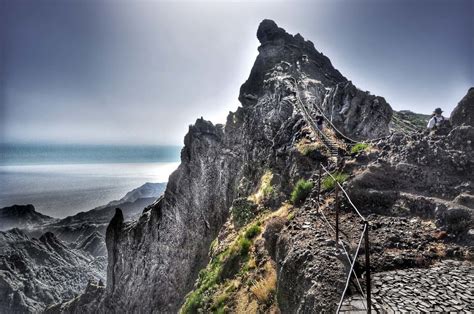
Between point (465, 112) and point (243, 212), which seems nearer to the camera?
point (465, 112)

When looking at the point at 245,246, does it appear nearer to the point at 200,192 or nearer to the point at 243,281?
the point at 243,281

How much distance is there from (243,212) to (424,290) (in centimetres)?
1370

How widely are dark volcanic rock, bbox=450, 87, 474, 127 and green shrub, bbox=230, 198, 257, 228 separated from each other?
36.4 feet

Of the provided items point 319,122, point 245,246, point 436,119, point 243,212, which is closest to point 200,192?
point 243,212

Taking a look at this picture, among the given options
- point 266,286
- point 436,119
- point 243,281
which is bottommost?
point 243,281

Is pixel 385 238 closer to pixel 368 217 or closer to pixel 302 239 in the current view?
pixel 368 217

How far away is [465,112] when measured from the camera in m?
13.3

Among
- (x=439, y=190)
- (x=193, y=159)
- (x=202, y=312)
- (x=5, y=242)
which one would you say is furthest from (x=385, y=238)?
(x=5, y=242)

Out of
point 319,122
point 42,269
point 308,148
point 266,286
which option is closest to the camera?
point 266,286

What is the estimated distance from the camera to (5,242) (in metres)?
150

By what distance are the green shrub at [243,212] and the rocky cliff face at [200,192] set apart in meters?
3.79

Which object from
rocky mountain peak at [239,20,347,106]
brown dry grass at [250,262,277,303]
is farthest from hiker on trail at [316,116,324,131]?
rocky mountain peak at [239,20,347,106]

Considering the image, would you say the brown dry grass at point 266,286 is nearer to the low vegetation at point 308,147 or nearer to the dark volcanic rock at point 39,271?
the low vegetation at point 308,147

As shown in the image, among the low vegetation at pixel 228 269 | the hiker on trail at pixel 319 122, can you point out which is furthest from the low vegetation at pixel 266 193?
the hiker on trail at pixel 319 122
